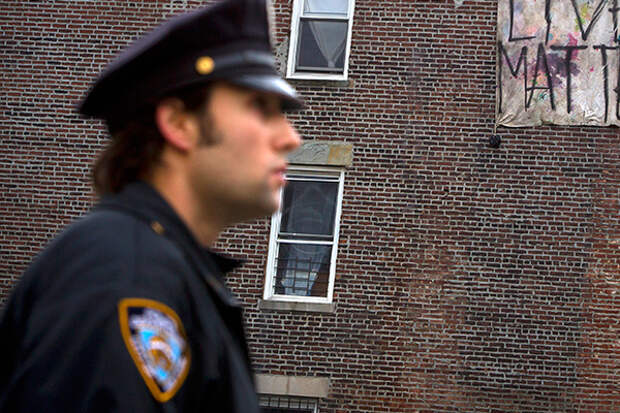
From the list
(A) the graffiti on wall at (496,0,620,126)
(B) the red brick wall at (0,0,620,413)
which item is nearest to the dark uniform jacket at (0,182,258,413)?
(B) the red brick wall at (0,0,620,413)

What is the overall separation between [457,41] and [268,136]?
11634 millimetres

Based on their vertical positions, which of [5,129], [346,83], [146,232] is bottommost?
[146,232]

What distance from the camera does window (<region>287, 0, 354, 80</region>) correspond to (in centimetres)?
1338

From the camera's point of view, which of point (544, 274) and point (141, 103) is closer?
point (141, 103)

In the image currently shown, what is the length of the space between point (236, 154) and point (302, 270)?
1127cm

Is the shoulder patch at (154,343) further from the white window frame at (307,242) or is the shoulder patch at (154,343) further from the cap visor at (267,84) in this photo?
the white window frame at (307,242)

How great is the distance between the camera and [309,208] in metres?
13.1

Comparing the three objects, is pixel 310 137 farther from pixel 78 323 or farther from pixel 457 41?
pixel 78 323

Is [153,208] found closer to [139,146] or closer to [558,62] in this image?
[139,146]

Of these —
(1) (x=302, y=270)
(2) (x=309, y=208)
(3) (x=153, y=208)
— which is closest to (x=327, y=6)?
(2) (x=309, y=208)

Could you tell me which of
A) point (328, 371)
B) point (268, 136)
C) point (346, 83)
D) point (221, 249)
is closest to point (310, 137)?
point (346, 83)

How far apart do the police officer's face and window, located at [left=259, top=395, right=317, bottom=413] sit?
36.0ft

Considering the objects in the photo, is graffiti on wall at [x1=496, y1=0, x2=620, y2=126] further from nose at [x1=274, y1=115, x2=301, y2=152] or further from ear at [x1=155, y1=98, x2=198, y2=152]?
ear at [x1=155, y1=98, x2=198, y2=152]

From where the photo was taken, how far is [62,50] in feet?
45.1
